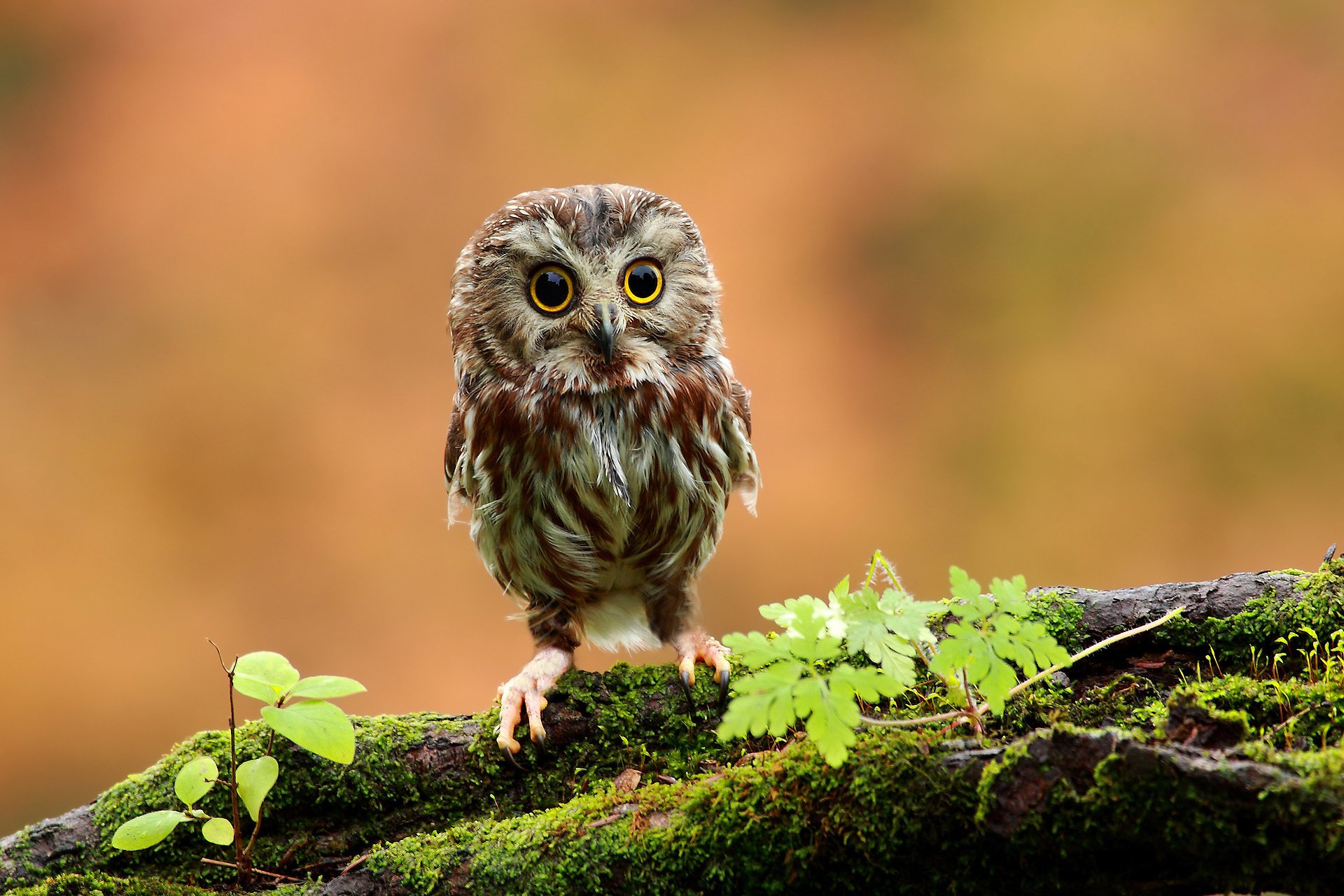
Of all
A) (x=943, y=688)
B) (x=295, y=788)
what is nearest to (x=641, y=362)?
(x=943, y=688)

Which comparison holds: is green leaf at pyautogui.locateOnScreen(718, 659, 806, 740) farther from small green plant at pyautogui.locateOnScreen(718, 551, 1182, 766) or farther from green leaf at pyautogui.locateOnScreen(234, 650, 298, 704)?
green leaf at pyautogui.locateOnScreen(234, 650, 298, 704)

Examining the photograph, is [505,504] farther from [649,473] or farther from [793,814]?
[793,814]

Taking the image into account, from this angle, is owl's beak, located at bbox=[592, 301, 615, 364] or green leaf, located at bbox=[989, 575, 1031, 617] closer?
green leaf, located at bbox=[989, 575, 1031, 617]

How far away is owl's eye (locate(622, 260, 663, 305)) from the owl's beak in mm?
108

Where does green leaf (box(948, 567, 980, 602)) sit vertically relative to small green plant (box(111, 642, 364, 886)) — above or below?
above

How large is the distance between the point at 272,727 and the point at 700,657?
36.6 inches

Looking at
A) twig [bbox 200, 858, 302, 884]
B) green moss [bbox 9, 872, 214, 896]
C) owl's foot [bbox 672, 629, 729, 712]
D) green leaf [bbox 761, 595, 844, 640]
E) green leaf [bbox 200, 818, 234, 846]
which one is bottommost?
twig [bbox 200, 858, 302, 884]

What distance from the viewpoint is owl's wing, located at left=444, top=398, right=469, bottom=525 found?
2.49 meters

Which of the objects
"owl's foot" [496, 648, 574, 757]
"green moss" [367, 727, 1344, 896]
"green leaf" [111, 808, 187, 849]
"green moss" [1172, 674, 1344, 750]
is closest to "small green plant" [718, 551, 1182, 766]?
"green moss" [367, 727, 1344, 896]

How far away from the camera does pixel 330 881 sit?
1.78 metres

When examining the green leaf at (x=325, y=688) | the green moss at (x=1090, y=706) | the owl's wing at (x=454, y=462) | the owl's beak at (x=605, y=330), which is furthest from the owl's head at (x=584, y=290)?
the green moss at (x=1090, y=706)

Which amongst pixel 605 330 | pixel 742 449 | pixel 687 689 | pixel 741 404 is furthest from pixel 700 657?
pixel 605 330

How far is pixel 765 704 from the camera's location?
1238 mm

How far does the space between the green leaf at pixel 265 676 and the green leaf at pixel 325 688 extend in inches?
0.7
